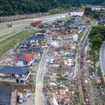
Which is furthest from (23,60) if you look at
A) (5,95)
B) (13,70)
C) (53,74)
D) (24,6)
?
(24,6)

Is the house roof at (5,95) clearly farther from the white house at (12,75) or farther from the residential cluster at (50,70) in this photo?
the white house at (12,75)

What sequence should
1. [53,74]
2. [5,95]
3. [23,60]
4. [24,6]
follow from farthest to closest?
[24,6] < [23,60] < [53,74] < [5,95]

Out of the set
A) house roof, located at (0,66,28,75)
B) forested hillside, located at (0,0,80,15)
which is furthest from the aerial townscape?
forested hillside, located at (0,0,80,15)

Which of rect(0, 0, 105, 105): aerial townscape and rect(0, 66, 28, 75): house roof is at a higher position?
rect(0, 66, 28, 75): house roof

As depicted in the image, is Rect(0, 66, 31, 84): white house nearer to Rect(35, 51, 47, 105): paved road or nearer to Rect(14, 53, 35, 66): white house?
Rect(35, 51, 47, 105): paved road

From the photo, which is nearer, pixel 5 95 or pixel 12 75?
pixel 5 95

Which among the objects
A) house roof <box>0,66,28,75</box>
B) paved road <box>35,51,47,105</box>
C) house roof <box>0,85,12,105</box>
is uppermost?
house roof <box>0,66,28,75</box>

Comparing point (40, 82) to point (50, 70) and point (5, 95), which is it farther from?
point (5, 95)

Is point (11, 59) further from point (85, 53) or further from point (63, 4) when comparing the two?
point (63, 4)

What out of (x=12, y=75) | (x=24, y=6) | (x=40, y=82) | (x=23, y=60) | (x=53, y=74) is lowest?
(x=40, y=82)
